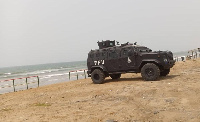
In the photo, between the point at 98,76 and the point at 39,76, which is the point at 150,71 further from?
the point at 39,76

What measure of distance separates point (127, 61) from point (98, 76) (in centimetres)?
236

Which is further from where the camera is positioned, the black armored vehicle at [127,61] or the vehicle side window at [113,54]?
the vehicle side window at [113,54]

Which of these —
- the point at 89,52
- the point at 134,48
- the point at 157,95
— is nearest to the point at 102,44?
the point at 89,52

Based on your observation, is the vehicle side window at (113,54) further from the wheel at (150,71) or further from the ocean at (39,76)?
the ocean at (39,76)

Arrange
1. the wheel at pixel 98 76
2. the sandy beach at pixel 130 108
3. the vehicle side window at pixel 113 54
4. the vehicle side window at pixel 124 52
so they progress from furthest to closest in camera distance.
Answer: the wheel at pixel 98 76
the vehicle side window at pixel 113 54
the vehicle side window at pixel 124 52
the sandy beach at pixel 130 108

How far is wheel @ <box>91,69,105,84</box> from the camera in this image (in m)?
14.8

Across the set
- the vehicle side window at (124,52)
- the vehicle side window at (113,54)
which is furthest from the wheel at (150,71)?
the vehicle side window at (113,54)

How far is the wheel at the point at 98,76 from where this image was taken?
48.7 feet

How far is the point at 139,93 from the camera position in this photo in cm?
1004

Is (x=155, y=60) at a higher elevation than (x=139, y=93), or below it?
higher

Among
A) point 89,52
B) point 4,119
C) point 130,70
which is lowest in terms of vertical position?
point 4,119

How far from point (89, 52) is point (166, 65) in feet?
18.0

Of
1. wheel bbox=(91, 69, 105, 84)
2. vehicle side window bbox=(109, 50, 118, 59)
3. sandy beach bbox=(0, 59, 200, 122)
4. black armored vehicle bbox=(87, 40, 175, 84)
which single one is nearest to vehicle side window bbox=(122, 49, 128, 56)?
black armored vehicle bbox=(87, 40, 175, 84)

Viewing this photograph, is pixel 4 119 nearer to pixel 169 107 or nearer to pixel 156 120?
pixel 156 120
